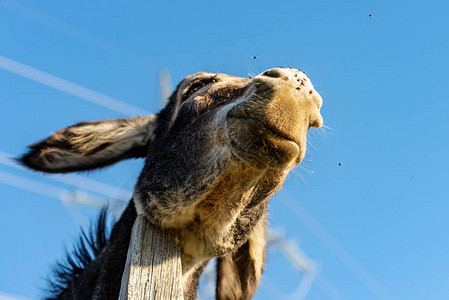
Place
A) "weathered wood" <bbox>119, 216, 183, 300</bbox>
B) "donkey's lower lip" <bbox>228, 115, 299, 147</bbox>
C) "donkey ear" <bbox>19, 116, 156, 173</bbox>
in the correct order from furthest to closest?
"donkey ear" <bbox>19, 116, 156, 173</bbox>
"weathered wood" <bbox>119, 216, 183, 300</bbox>
"donkey's lower lip" <bbox>228, 115, 299, 147</bbox>

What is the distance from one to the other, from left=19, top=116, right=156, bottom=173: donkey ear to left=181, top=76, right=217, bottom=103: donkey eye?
0.81 metres

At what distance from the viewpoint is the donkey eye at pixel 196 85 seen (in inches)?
157

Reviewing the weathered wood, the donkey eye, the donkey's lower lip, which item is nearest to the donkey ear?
the donkey eye

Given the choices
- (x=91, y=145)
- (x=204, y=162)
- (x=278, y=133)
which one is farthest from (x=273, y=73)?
(x=91, y=145)

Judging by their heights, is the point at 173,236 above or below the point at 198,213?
below

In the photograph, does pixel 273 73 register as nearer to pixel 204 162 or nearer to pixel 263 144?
pixel 263 144

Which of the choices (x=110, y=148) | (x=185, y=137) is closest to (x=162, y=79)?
(x=110, y=148)

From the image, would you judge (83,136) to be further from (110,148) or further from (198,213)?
(198,213)

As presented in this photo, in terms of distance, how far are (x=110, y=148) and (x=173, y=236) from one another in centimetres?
173

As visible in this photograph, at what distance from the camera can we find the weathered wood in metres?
2.84

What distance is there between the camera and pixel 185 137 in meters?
3.46

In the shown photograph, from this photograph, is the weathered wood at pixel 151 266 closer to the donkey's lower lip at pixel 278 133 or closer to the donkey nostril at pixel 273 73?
the donkey's lower lip at pixel 278 133

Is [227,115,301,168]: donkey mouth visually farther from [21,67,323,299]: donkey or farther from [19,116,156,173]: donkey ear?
[19,116,156,173]: donkey ear

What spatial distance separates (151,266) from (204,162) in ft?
2.29
